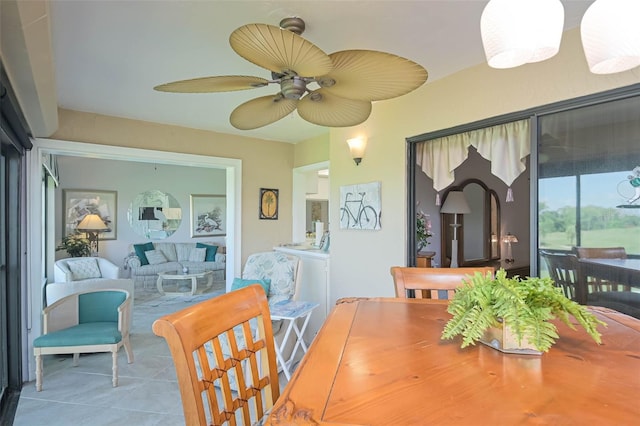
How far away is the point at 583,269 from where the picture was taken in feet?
6.55

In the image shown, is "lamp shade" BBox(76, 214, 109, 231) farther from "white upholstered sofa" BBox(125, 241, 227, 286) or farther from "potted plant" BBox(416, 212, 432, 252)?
"potted plant" BBox(416, 212, 432, 252)

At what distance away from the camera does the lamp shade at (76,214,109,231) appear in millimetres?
6820

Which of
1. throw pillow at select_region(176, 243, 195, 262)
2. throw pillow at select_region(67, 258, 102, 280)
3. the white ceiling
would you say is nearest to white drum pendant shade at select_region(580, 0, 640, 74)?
the white ceiling

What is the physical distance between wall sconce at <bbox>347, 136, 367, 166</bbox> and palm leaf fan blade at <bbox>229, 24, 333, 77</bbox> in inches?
76.6

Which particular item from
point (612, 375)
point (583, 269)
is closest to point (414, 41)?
point (583, 269)

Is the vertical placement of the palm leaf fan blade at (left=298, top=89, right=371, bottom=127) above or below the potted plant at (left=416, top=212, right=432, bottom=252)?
above

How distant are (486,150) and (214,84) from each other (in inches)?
78.0

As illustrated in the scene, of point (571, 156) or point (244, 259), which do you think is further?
point (244, 259)

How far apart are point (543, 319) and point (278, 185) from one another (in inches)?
163

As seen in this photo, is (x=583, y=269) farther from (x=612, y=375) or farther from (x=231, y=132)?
(x=231, y=132)

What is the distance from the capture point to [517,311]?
37.4 inches

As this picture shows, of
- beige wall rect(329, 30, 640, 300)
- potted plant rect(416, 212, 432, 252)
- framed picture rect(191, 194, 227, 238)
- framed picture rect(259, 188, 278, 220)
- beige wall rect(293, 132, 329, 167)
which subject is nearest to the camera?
beige wall rect(329, 30, 640, 300)

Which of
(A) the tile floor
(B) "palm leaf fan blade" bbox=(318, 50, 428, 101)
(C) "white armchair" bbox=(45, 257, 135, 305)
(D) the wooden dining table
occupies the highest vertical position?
(B) "palm leaf fan blade" bbox=(318, 50, 428, 101)

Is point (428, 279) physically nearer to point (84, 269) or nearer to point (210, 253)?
point (84, 269)
